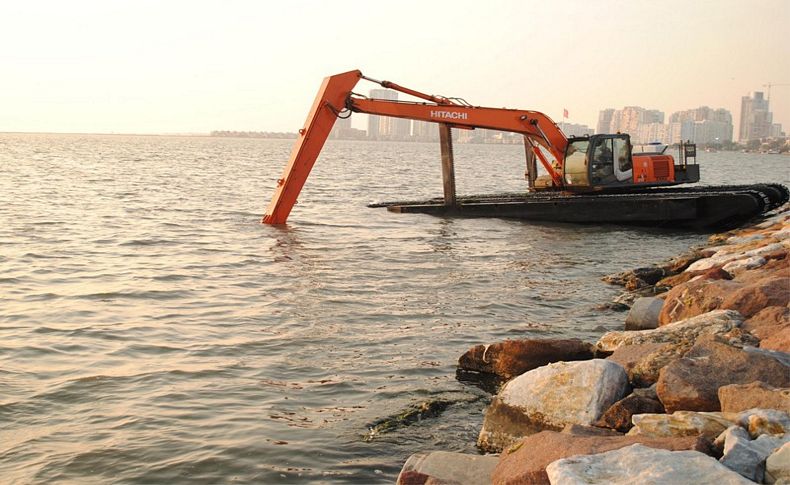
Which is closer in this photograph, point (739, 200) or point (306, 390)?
point (306, 390)

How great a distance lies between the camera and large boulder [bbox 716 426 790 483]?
13.8 ft

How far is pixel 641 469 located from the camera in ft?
13.4

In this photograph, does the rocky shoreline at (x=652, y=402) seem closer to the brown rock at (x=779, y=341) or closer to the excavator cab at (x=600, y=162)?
the brown rock at (x=779, y=341)

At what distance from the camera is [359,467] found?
588cm

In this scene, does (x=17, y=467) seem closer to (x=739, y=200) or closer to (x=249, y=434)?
(x=249, y=434)

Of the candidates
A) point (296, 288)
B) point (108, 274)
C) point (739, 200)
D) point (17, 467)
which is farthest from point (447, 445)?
point (739, 200)

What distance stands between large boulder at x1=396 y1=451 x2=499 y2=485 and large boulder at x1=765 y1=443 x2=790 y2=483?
4.90 feet

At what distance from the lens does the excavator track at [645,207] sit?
2039 cm

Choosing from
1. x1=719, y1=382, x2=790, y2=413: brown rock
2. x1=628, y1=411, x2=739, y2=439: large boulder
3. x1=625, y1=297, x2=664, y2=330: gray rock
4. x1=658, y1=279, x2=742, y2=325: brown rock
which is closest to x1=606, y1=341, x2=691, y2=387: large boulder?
x1=719, y1=382, x2=790, y2=413: brown rock

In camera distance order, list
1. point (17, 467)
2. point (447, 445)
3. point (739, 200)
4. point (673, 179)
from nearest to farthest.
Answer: point (17, 467) < point (447, 445) < point (739, 200) < point (673, 179)

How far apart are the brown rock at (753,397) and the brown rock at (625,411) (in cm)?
48

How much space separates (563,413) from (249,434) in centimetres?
230

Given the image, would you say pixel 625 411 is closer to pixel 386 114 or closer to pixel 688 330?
pixel 688 330

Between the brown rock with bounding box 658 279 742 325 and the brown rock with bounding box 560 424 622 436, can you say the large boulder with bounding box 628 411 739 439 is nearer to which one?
the brown rock with bounding box 560 424 622 436
